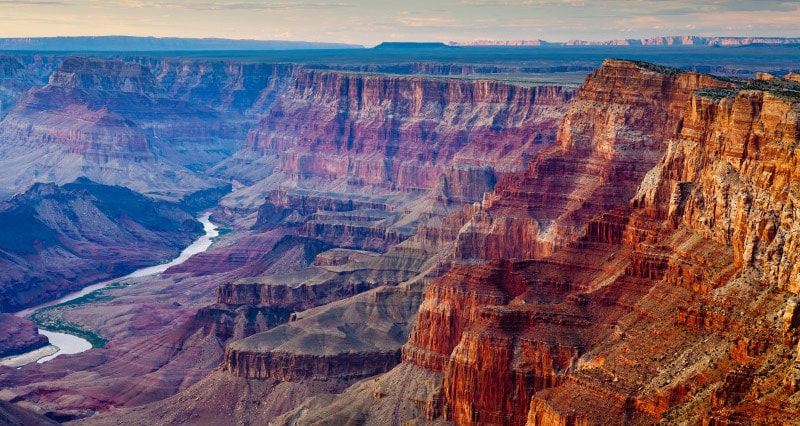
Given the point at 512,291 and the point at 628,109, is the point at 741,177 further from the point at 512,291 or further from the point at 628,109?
the point at 628,109

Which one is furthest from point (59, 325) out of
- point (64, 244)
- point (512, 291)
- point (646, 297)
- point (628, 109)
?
point (646, 297)

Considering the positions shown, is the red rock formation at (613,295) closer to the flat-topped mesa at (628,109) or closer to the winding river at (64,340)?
the flat-topped mesa at (628,109)

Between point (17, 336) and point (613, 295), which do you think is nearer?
point (613, 295)

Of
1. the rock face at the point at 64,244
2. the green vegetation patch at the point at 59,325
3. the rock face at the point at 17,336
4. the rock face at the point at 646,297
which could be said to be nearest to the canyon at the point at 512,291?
the rock face at the point at 646,297

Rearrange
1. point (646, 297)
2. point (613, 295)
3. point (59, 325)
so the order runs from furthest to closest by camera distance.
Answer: point (59, 325) → point (613, 295) → point (646, 297)

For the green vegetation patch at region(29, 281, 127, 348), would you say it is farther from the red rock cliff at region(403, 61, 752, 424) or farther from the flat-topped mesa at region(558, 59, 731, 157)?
the flat-topped mesa at region(558, 59, 731, 157)

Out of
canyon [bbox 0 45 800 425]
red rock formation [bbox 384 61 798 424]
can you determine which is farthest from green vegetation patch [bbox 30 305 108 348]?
red rock formation [bbox 384 61 798 424]
